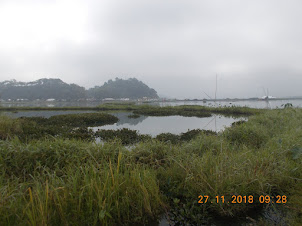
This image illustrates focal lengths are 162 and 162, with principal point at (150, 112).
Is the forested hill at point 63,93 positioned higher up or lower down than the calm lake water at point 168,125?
higher up

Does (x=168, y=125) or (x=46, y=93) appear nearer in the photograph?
(x=168, y=125)

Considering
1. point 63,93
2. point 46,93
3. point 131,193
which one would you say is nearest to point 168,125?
point 131,193

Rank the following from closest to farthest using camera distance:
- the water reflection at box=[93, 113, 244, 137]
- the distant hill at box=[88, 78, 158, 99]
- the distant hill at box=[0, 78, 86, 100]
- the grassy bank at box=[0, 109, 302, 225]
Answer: the grassy bank at box=[0, 109, 302, 225], the water reflection at box=[93, 113, 244, 137], the distant hill at box=[0, 78, 86, 100], the distant hill at box=[88, 78, 158, 99]

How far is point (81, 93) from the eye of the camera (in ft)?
261

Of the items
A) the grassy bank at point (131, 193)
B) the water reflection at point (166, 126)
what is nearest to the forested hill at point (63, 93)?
the water reflection at point (166, 126)

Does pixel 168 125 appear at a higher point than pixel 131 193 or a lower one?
lower

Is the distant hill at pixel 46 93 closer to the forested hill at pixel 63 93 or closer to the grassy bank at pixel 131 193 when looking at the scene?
the forested hill at pixel 63 93

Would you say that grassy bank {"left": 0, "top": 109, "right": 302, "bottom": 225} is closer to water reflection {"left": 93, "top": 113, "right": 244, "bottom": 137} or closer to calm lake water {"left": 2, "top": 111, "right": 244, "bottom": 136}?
calm lake water {"left": 2, "top": 111, "right": 244, "bottom": 136}

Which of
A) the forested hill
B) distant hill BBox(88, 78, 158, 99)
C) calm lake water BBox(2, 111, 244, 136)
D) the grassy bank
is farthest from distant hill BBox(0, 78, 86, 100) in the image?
the grassy bank

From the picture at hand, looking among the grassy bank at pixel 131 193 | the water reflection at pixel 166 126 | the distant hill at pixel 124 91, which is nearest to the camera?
the grassy bank at pixel 131 193

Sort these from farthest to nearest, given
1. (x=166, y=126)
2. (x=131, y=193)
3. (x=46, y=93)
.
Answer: (x=46, y=93) < (x=166, y=126) < (x=131, y=193)

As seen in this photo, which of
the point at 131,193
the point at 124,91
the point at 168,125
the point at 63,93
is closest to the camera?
the point at 131,193

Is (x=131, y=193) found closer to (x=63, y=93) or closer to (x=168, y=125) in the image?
(x=168, y=125)

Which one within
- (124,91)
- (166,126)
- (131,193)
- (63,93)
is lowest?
(166,126)
